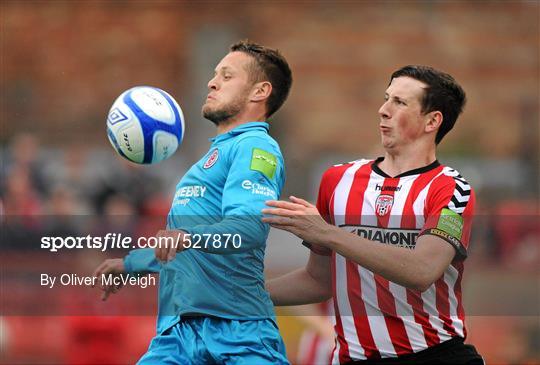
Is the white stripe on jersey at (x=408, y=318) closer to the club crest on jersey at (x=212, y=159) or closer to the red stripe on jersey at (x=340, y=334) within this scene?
the red stripe on jersey at (x=340, y=334)

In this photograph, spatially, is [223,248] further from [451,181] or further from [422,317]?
[451,181]

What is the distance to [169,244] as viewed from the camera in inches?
170

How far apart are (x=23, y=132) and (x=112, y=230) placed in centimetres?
1205

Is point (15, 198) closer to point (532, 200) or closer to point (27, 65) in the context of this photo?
point (532, 200)

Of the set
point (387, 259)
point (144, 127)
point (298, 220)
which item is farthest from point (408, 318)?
point (144, 127)

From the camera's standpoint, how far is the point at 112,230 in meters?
9.14

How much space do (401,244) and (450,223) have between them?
266mm

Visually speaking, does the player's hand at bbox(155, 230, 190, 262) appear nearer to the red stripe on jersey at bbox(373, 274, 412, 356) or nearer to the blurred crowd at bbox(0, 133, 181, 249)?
the red stripe on jersey at bbox(373, 274, 412, 356)

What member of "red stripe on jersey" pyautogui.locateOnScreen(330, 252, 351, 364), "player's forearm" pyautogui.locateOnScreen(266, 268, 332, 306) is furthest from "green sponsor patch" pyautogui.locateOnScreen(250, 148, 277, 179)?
"player's forearm" pyautogui.locateOnScreen(266, 268, 332, 306)

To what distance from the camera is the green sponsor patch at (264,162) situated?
15.3ft

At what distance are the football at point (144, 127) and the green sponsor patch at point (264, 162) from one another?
59 cm

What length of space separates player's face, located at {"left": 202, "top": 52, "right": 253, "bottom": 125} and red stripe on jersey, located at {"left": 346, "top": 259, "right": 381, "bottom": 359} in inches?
35.8

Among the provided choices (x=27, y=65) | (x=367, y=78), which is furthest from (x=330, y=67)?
(x=27, y=65)

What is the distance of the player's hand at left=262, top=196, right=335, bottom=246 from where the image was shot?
4500 mm
